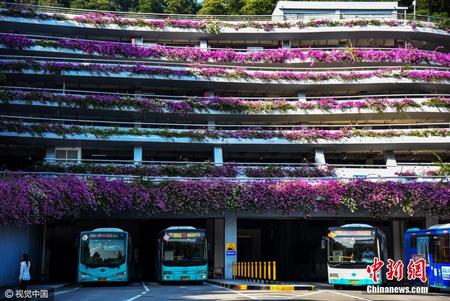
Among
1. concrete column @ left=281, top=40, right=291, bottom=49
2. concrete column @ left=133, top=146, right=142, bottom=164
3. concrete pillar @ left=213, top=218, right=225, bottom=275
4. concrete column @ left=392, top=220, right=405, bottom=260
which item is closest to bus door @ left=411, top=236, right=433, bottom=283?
concrete column @ left=392, top=220, right=405, bottom=260

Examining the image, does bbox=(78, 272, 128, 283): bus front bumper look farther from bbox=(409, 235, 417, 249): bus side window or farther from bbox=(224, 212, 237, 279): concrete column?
bbox=(409, 235, 417, 249): bus side window

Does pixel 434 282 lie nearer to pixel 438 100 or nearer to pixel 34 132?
pixel 438 100

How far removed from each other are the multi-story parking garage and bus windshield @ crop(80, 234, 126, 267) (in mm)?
10923

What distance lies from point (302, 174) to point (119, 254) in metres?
18.4

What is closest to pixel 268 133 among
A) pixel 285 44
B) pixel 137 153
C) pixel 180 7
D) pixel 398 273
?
pixel 137 153

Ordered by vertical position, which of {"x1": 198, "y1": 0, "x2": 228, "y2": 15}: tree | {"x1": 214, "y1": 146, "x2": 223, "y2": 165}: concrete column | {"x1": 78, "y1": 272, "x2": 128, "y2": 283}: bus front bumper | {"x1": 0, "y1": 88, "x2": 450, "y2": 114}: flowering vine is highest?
{"x1": 198, "y1": 0, "x2": 228, "y2": 15}: tree

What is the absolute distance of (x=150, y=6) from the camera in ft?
266

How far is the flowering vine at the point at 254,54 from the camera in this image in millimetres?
53094

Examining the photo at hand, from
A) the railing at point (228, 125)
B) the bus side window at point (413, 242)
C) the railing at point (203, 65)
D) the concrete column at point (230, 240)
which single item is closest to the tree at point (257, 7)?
the railing at point (203, 65)

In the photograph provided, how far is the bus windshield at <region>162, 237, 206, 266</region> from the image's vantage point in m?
31.9

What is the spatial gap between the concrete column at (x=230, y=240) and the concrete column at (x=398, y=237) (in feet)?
42.4

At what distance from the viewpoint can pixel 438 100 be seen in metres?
51.0

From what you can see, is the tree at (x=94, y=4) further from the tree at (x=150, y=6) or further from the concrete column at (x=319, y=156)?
the concrete column at (x=319, y=156)

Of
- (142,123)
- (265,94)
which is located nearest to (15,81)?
(142,123)
